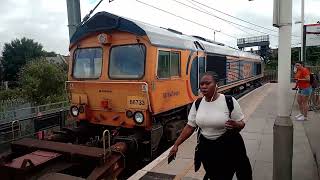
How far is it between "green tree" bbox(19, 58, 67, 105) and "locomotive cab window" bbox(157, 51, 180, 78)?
18.3 m

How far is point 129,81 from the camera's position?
313 inches

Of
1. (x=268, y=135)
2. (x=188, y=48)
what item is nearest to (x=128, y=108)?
(x=188, y=48)

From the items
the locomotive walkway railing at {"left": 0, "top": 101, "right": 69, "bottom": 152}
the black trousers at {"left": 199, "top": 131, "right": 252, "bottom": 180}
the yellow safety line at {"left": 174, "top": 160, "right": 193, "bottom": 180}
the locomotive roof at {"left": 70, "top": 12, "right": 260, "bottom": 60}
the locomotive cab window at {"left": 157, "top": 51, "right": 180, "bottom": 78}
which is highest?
the locomotive roof at {"left": 70, "top": 12, "right": 260, "bottom": 60}

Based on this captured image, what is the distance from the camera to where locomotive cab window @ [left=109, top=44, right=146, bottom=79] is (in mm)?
7933

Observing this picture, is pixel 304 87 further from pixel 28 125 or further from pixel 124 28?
pixel 28 125

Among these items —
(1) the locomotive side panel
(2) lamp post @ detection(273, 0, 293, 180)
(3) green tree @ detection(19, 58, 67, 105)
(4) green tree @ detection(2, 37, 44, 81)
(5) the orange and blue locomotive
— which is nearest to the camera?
(2) lamp post @ detection(273, 0, 293, 180)

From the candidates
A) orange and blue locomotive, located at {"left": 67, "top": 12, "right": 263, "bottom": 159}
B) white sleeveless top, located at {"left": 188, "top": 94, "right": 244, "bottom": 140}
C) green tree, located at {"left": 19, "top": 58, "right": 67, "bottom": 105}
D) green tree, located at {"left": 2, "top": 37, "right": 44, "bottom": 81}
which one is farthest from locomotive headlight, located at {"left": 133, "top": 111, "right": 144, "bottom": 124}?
green tree, located at {"left": 2, "top": 37, "right": 44, "bottom": 81}

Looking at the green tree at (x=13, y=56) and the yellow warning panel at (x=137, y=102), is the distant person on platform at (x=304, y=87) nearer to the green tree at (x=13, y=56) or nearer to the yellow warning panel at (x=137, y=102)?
the yellow warning panel at (x=137, y=102)

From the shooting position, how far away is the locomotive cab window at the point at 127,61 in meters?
7.93

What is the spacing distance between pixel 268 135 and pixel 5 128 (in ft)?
23.9

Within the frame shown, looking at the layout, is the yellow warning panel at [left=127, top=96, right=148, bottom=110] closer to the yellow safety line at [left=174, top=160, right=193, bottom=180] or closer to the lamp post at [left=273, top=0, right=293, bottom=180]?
the yellow safety line at [left=174, top=160, right=193, bottom=180]

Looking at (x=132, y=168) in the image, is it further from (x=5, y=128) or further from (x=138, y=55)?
(x=5, y=128)

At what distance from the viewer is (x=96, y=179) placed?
5.81 m

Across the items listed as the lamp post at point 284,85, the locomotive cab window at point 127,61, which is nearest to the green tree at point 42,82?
the locomotive cab window at point 127,61
